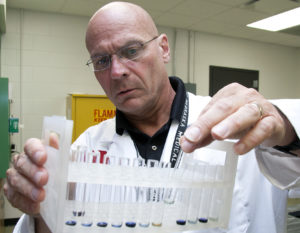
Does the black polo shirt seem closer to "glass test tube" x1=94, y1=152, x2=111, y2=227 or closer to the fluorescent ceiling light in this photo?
"glass test tube" x1=94, y1=152, x2=111, y2=227

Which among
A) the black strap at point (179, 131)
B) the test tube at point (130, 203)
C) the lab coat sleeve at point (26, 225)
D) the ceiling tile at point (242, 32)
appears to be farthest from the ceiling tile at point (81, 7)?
the test tube at point (130, 203)

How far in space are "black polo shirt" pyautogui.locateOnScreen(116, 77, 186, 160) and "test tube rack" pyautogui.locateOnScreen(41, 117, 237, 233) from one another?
1.51ft

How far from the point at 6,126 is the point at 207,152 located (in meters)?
2.11

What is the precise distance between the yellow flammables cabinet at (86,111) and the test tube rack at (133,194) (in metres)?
2.50

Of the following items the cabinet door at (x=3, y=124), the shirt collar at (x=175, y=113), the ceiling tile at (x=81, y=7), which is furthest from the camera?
the ceiling tile at (x=81, y=7)

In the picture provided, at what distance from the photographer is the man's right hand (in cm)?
44

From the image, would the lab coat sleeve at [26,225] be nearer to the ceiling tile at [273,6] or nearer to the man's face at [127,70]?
the man's face at [127,70]

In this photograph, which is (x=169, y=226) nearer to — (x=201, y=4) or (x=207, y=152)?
(x=207, y=152)

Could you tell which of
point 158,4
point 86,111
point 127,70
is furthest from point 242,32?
point 127,70

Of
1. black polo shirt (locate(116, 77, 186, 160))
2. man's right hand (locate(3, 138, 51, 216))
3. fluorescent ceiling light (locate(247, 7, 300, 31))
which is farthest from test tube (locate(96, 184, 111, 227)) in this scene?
fluorescent ceiling light (locate(247, 7, 300, 31))

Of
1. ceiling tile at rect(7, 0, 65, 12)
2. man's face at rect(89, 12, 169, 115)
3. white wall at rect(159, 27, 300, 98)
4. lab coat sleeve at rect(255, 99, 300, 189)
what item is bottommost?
lab coat sleeve at rect(255, 99, 300, 189)

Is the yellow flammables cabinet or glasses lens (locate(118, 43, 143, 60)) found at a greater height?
glasses lens (locate(118, 43, 143, 60))

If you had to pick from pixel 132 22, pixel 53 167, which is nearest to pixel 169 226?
pixel 53 167

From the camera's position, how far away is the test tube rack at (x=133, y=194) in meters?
0.45
